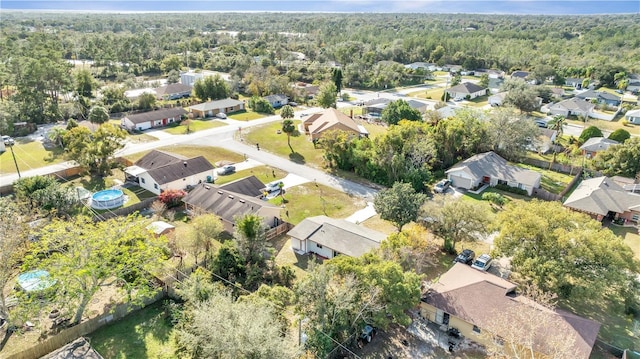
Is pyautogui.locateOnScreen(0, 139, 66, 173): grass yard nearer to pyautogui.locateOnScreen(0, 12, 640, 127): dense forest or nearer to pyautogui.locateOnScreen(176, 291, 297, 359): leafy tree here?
pyautogui.locateOnScreen(0, 12, 640, 127): dense forest

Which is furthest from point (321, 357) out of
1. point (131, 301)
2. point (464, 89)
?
point (464, 89)

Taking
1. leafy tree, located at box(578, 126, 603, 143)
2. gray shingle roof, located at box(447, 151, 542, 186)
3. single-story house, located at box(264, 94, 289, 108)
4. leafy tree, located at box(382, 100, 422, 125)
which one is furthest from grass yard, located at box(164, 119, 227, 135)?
leafy tree, located at box(578, 126, 603, 143)

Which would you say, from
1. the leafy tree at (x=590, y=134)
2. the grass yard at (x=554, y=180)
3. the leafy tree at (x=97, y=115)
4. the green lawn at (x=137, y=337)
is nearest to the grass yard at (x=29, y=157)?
the leafy tree at (x=97, y=115)

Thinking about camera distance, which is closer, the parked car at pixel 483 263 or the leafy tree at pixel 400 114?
the parked car at pixel 483 263

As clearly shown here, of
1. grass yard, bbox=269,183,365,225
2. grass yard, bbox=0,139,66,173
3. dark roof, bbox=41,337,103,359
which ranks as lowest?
grass yard, bbox=0,139,66,173

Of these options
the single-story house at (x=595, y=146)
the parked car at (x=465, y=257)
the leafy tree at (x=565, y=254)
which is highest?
the leafy tree at (x=565, y=254)

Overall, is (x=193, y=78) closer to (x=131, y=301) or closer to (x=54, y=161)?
(x=54, y=161)

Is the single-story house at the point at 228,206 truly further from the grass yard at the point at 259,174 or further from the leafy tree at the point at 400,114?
the leafy tree at the point at 400,114
